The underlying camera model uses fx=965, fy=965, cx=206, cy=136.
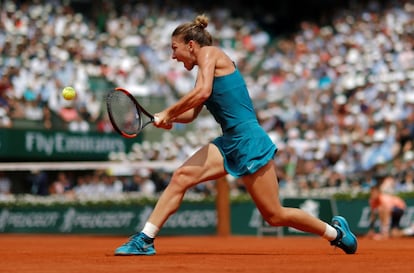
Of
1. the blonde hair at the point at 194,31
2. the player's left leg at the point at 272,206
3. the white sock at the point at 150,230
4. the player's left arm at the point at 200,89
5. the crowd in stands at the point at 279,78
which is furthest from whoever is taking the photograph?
the crowd in stands at the point at 279,78

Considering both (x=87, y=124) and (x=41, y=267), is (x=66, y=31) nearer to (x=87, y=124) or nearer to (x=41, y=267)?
(x=87, y=124)

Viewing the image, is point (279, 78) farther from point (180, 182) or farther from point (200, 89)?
point (200, 89)

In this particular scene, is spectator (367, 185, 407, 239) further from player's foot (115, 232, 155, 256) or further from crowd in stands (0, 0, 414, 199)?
player's foot (115, 232, 155, 256)

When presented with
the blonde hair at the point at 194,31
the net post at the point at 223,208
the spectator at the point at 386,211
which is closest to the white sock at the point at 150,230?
the blonde hair at the point at 194,31

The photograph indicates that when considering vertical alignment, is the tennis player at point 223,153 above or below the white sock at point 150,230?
above

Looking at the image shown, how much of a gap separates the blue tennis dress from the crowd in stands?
9951mm

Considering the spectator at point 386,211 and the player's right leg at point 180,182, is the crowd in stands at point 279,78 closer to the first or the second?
the spectator at point 386,211

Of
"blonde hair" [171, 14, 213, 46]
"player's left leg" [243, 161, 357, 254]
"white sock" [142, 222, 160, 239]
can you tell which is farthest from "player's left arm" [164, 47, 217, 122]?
"white sock" [142, 222, 160, 239]

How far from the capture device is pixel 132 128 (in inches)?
361

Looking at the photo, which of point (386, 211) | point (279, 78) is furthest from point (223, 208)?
point (279, 78)

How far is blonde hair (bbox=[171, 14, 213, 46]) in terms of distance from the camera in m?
9.02

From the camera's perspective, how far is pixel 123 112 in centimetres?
940

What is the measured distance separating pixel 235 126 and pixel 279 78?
19068 millimetres

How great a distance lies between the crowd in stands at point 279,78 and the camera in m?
22.1
